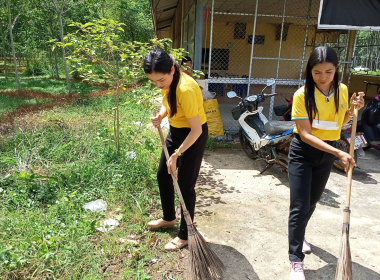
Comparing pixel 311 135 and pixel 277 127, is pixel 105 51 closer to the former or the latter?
pixel 277 127

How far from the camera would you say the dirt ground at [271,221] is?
241 centimetres

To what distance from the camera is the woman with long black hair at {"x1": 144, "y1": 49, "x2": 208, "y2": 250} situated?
2.02 metres

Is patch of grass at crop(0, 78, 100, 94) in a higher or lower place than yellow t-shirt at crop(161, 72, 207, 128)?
lower

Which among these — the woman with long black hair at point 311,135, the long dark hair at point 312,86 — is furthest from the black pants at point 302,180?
the long dark hair at point 312,86

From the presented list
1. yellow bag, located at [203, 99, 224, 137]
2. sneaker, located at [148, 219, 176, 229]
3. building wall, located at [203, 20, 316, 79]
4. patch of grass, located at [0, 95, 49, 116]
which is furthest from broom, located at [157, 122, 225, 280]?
building wall, located at [203, 20, 316, 79]

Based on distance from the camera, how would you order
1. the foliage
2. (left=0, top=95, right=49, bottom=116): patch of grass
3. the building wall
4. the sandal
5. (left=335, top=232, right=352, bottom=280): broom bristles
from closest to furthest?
(left=335, top=232, right=352, bottom=280): broom bristles, the sandal, the foliage, (left=0, top=95, right=49, bottom=116): patch of grass, the building wall

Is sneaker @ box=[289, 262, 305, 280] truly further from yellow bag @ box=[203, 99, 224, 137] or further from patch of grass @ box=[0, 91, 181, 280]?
yellow bag @ box=[203, 99, 224, 137]

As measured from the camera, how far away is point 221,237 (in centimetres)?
277

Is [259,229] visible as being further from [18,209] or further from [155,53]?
[18,209]

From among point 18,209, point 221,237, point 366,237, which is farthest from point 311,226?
point 18,209

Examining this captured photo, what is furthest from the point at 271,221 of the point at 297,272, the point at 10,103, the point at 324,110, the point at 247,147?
the point at 10,103

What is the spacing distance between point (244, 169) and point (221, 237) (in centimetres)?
188

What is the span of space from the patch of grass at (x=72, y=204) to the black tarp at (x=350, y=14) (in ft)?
11.7

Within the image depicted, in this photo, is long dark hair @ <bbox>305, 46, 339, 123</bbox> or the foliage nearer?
long dark hair @ <bbox>305, 46, 339, 123</bbox>
